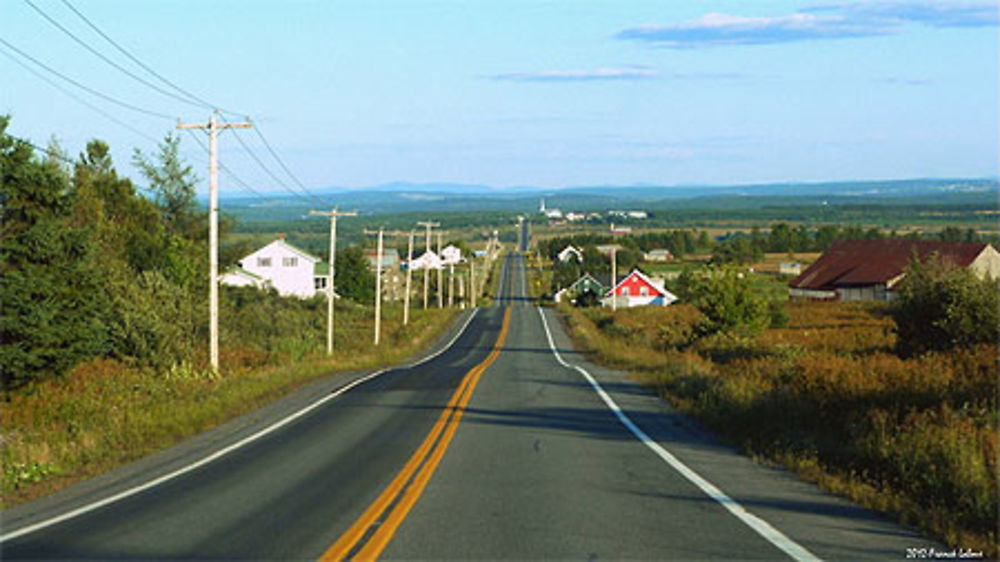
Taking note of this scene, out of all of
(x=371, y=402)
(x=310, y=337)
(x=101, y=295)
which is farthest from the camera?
(x=310, y=337)

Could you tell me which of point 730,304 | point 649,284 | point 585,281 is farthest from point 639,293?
point 730,304

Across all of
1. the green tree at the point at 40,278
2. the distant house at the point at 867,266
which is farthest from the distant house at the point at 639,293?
the green tree at the point at 40,278

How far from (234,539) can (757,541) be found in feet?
15.6

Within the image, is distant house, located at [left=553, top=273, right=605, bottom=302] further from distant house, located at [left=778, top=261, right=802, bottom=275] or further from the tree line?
the tree line

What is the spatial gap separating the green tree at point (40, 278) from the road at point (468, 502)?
28.8ft

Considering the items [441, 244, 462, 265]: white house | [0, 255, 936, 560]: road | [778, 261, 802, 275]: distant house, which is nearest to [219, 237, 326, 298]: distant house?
[778, 261, 802, 275]: distant house

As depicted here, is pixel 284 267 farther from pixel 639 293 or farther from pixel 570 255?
pixel 570 255

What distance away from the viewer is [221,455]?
50.9ft

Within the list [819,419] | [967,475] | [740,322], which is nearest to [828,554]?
[967,475]

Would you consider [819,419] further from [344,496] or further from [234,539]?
[234,539]

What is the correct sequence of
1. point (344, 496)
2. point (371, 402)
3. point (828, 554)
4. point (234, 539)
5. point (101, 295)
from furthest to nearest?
point (101, 295)
point (371, 402)
point (344, 496)
point (234, 539)
point (828, 554)

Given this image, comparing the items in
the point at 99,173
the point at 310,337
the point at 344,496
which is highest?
the point at 99,173

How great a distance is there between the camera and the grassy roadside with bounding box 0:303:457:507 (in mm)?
14594

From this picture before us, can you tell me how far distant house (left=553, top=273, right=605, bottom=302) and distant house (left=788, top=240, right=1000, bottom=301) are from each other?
26.4 meters
